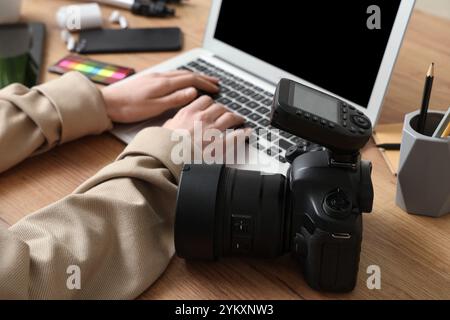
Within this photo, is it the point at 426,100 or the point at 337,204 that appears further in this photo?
the point at 426,100

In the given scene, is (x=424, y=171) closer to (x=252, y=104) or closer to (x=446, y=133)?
(x=446, y=133)

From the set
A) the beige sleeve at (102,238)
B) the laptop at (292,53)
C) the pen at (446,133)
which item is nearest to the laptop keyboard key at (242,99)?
the laptop at (292,53)

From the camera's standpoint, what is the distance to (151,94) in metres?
0.94

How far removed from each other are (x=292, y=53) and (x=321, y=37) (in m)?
0.06

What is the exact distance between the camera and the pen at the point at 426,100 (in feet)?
2.45

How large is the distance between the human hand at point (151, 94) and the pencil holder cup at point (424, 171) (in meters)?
0.35

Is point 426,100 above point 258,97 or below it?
above

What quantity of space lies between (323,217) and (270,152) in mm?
242

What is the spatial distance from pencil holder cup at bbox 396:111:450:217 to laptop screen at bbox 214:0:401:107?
0.44 feet

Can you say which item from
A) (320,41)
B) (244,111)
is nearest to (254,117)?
(244,111)

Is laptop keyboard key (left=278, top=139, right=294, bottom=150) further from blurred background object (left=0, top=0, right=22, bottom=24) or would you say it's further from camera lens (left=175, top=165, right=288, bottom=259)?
blurred background object (left=0, top=0, right=22, bottom=24)

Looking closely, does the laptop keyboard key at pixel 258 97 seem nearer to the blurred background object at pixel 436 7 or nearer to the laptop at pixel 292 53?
the laptop at pixel 292 53

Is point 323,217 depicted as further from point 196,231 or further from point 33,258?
point 33,258

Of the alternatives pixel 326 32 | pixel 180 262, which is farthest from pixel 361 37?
pixel 180 262
